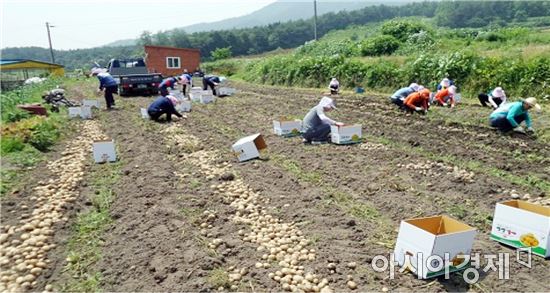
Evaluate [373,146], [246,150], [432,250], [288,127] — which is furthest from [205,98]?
[432,250]

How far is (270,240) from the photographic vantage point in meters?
4.30

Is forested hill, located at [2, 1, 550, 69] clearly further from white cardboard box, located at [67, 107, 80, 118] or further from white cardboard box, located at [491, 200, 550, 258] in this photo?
white cardboard box, located at [491, 200, 550, 258]

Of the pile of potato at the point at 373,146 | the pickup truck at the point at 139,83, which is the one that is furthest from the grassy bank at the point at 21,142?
the pickup truck at the point at 139,83

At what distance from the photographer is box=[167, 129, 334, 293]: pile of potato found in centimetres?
353

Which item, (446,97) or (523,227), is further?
(446,97)

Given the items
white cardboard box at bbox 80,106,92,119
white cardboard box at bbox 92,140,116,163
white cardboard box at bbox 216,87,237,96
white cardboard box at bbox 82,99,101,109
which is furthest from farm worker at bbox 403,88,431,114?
white cardboard box at bbox 82,99,101,109

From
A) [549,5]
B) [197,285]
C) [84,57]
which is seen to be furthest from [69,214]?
[84,57]

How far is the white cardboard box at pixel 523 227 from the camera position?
3.73 m

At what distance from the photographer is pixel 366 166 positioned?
677 centimetres

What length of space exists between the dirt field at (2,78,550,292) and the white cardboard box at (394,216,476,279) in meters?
0.10

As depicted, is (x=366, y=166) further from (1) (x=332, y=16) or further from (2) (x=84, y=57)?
(2) (x=84, y=57)

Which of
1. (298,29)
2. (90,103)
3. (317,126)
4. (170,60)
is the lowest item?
(317,126)

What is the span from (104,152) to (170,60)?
30379 mm

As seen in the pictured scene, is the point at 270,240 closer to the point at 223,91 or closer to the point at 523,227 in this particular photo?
the point at 523,227
